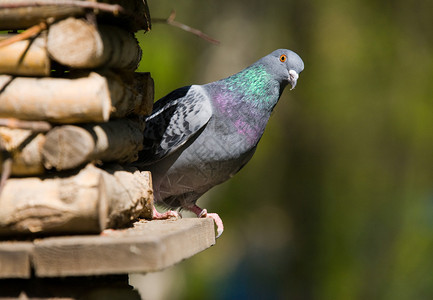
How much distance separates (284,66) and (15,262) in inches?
119

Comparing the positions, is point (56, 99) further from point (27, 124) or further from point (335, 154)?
point (335, 154)

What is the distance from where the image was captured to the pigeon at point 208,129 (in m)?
4.88

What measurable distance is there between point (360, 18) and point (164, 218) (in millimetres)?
10090

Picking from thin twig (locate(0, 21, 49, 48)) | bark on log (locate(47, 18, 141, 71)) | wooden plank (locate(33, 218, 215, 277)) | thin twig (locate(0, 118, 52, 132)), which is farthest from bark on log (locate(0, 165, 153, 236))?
thin twig (locate(0, 21, 49, 48))

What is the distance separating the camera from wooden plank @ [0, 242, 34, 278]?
9.39ft

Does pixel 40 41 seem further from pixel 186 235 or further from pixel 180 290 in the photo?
pixel 180 290

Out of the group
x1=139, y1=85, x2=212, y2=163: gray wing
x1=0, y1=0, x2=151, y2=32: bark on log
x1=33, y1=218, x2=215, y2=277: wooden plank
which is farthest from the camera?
x1=139, y1=85, x2=212, y2=163: gray wing

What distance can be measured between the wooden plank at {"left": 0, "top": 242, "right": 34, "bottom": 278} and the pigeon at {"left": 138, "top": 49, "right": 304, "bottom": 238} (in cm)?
203

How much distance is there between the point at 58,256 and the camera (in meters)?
2.88

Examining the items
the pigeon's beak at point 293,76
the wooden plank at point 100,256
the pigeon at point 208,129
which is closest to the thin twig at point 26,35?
the wooden plank at point 100,256

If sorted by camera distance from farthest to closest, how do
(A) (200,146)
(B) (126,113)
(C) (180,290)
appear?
(C) (180,290) < (A) (200,146) < (B) (126,113)

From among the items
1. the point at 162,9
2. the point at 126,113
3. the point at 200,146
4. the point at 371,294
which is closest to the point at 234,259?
the point at 371,294

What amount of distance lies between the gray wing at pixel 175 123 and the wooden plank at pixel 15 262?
2.03 metres

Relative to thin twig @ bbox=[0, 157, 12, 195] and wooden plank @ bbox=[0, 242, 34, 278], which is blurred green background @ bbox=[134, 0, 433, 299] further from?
wooden plank @ bbox=[0, 242, 34, 278]
